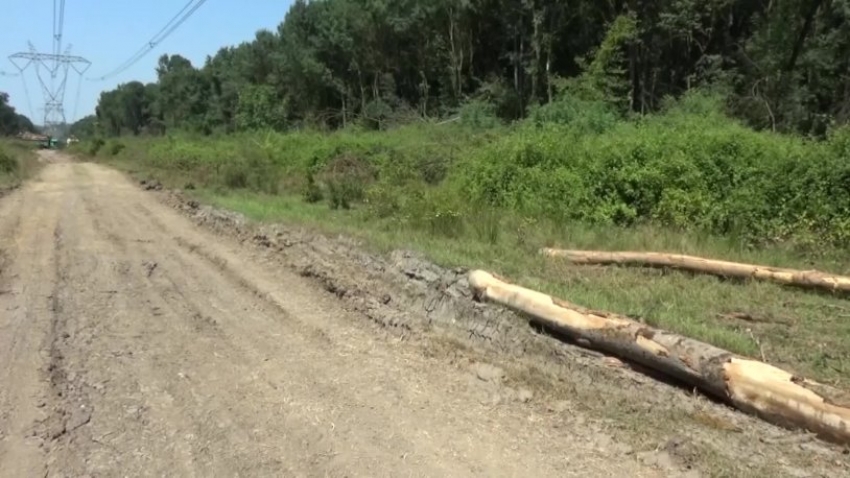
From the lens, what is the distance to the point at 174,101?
108 meters

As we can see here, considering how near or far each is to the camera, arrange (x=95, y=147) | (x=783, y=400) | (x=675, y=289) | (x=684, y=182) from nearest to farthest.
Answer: (x=783, y=400) → (x=675, y=289) → (x=684, y=182) → (x=95, y=147)

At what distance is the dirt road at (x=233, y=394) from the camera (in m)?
4.67

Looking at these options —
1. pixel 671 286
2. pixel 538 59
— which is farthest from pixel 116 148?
pixel 671 286

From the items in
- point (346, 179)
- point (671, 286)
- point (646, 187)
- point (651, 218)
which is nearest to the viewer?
point (671, 286)

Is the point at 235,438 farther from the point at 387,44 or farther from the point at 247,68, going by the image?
the point at 247,68

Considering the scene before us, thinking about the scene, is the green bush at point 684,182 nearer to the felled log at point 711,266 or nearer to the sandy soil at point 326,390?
the felled log at point 711,266

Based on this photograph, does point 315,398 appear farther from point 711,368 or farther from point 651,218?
point 651,218

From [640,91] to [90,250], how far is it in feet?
118

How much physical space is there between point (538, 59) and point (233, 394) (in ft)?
138

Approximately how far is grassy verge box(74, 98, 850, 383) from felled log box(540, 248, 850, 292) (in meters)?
0.14

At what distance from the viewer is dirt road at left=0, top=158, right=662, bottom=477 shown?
4668 millimetres

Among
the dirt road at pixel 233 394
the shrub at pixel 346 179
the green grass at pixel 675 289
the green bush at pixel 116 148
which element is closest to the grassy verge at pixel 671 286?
the green grass at pixel 675 289

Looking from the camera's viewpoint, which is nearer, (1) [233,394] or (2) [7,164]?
(1) [233,394]

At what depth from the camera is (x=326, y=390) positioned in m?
5.93
